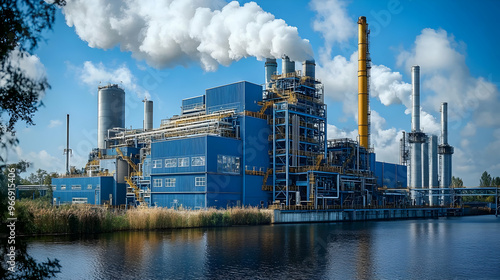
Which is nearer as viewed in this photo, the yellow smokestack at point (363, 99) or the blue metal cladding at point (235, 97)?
the blue metal cladding at point (235, 97)

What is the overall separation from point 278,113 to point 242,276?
44764 mm

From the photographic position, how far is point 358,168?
240ft

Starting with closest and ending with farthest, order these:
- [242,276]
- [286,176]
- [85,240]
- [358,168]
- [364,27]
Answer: [242,276], [85,240], [286,176], [358,168], [364,27]

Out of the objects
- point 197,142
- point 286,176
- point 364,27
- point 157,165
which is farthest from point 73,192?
point 364,27

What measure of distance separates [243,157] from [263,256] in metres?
34.1

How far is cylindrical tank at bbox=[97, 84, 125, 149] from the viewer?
3342 inches

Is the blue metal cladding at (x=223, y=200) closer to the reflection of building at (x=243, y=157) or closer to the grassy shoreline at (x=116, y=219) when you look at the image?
the reflection of building at (x=243, y=157)

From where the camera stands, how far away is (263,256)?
2780cm

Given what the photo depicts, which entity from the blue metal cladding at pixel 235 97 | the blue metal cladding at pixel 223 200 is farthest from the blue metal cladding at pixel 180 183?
the blue metal cladding at pixel 235 97

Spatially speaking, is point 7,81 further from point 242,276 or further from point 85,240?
point 85,240

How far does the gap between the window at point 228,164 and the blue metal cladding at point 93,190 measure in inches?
832

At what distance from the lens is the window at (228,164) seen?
58781 millimetres

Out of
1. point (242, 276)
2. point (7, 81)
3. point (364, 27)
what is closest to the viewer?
point (7, 81)

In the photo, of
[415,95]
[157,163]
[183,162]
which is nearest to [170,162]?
[183,162]
